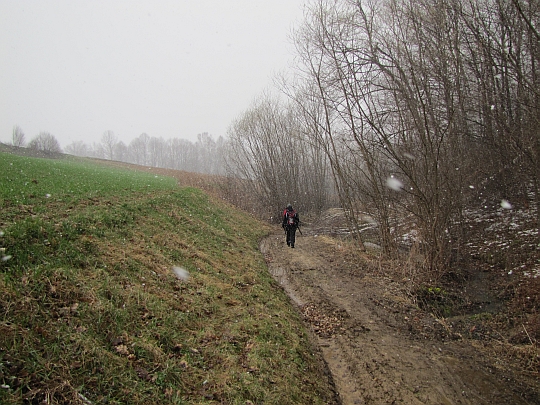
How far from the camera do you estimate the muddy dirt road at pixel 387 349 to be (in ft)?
13.7

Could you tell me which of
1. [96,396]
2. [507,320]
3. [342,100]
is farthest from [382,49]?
[96,396]

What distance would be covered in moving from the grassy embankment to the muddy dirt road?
549mm

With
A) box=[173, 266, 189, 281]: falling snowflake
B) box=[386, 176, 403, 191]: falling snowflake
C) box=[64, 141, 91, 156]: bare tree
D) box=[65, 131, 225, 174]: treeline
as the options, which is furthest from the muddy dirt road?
box=[64, 141, 91, 156]: bare tree

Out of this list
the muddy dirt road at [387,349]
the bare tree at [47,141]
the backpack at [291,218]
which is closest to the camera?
the muddy dirt road at [387,349]

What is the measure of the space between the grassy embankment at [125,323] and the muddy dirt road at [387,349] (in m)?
0.55

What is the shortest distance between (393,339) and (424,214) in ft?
16.9

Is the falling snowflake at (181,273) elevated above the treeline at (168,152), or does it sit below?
below

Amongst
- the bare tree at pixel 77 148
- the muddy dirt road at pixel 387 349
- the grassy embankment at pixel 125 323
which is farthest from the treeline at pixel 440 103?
the bare tree at pixel 77 148

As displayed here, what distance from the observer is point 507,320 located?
6.32m

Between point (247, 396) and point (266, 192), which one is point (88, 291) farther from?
point (266, 192)

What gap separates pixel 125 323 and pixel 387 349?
428 centimetres

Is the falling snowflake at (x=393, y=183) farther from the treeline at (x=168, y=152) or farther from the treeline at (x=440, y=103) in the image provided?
the treeline at (x=168, y=152)

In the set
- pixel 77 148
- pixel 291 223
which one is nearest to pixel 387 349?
pixel 291 223

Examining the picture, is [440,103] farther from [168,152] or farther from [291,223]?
[168,152]
